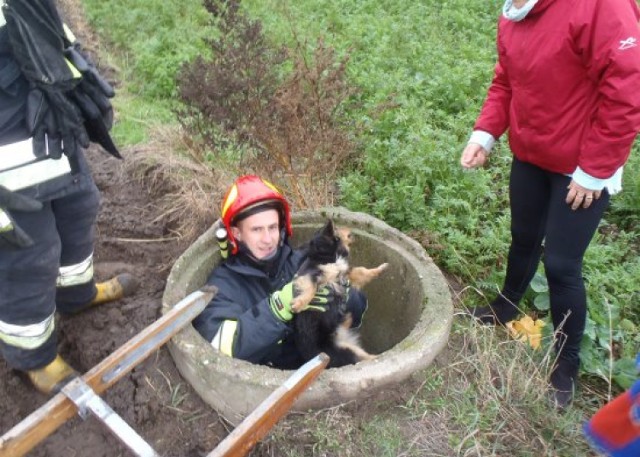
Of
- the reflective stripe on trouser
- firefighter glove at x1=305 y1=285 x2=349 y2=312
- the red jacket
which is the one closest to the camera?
the red jacket

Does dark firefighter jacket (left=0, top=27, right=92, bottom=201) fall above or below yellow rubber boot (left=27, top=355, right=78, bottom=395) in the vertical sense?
above

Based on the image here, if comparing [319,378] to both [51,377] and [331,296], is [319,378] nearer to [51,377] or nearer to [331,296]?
[331,296]

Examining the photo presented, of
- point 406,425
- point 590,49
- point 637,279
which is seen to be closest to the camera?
point 590,49

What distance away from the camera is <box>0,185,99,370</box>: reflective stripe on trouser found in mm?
2369

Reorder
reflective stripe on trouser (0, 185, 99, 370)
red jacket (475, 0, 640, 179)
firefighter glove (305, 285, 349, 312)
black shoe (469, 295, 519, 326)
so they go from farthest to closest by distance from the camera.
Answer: black shoe (469, 295, 519, 326)
firefighter glove (305, 285, 349, 312)
reflective stripe on trouser (0, 185, 99, 370)
red jacket (475, 0, 640, 179)

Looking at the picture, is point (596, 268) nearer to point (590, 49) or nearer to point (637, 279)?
point (637, 279)

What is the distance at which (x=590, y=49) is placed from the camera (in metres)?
2.14

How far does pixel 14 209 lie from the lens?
2.18 meters

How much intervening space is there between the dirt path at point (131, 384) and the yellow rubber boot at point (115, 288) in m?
0.04

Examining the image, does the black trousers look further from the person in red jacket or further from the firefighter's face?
the firefighter's face

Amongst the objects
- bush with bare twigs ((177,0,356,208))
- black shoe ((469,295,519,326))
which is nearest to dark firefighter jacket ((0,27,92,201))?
bush with bare twigs ((177,0,356,208))

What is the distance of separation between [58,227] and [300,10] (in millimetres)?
6002

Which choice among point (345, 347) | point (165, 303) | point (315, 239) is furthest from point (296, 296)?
point (165, 303)

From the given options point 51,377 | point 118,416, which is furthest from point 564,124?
point 51,377
